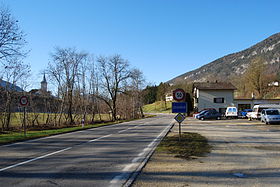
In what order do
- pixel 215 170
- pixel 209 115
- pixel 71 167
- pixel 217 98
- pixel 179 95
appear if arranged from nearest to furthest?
1. pixel 215 170
2. pixel 71 167
3. pixel 179 95
4. pixel 209 115
5. pixel 217 98

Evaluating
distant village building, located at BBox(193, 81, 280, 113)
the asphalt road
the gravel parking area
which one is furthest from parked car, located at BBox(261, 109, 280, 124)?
distant village building, located at BBox(193, 81, 280, 113)

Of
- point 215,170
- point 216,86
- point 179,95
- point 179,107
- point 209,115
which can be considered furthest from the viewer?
point 216,86

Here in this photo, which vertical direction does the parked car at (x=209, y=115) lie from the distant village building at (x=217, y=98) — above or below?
below

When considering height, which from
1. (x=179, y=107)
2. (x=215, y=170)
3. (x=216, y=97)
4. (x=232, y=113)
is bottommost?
(x=215, y=170)

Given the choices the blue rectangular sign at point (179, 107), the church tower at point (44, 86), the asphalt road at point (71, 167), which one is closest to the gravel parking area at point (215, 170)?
the asphalt road at point (71, 167)

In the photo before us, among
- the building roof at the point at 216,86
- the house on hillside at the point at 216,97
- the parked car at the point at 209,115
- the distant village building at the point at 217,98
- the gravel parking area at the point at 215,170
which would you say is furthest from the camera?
the building roof at the point at 216,86

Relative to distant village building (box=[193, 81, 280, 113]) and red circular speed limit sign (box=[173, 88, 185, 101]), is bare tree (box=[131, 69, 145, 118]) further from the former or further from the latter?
red circular speed limit sign (box=[173, 88, 185, 101])

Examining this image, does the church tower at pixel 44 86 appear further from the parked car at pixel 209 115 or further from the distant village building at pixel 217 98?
the distant village building at pixel 217 98

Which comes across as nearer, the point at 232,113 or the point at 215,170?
the point at 215,170

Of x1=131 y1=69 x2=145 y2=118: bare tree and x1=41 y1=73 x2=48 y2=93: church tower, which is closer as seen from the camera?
x1=41 y1=73 x2=48 y2=93: church tower

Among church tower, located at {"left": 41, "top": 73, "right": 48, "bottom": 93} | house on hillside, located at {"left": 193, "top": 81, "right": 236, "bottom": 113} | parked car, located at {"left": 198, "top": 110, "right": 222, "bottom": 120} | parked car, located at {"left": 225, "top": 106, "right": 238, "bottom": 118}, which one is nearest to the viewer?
church tower, located at {"left": 41, "top": 73, "right": 48, "bottom": 93}

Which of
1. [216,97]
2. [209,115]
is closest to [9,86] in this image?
[209,115]

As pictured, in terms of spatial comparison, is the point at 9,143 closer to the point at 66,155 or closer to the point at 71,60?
the point at 66,155

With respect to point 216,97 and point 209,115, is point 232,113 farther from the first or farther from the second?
point 216,97
